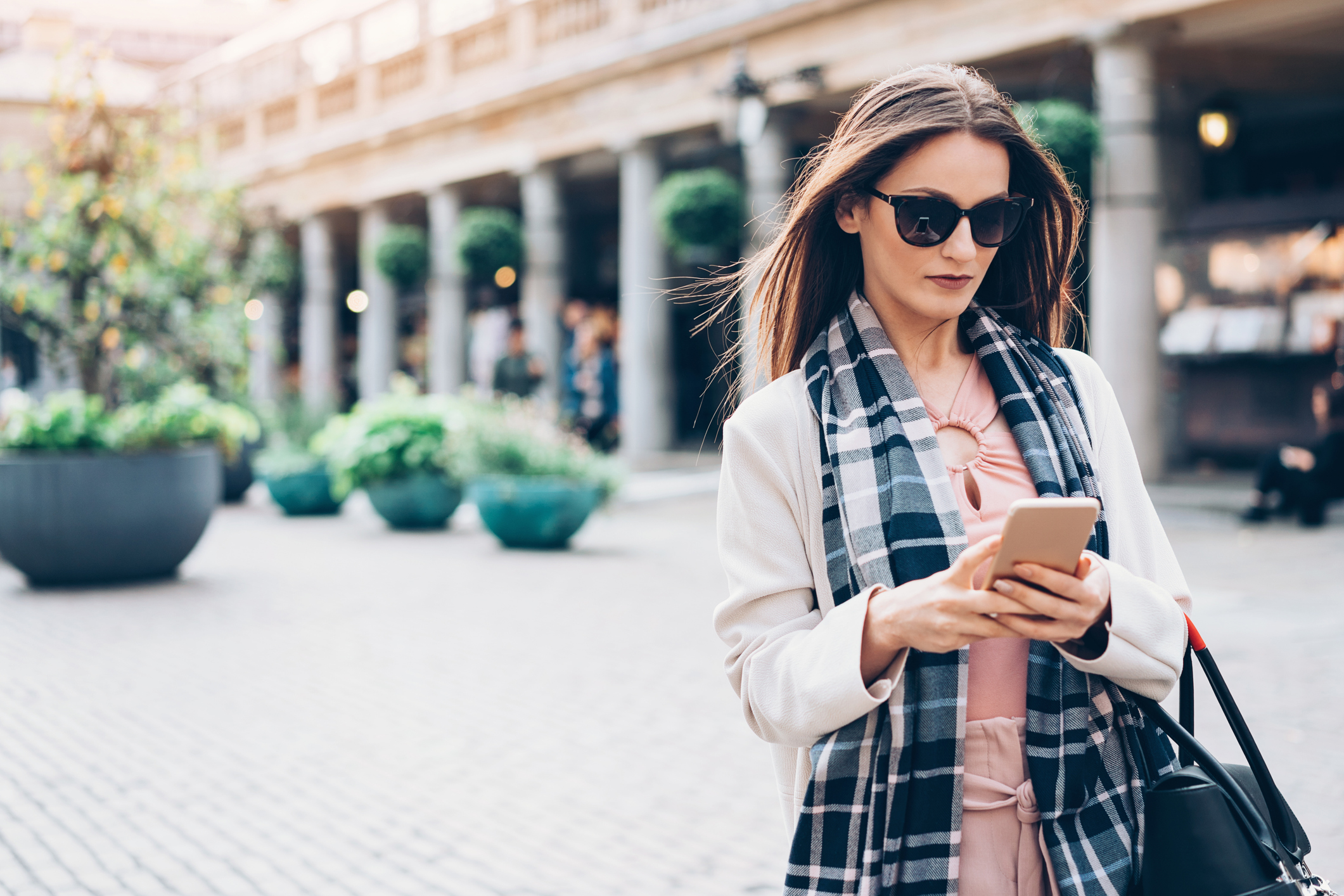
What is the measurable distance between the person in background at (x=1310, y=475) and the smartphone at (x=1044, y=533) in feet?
35.7

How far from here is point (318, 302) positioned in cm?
2716

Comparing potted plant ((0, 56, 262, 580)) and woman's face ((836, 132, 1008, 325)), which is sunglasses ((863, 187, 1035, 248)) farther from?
potted plant ((0, 56, 262, 580))

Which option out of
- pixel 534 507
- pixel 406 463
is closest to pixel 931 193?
pixel 534 507

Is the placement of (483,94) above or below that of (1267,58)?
above

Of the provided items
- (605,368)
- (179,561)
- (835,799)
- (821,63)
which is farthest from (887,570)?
(605,368)

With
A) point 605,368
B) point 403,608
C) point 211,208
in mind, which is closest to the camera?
point 403,608

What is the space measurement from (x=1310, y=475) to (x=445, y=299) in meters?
15.4

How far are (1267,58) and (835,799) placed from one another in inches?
584

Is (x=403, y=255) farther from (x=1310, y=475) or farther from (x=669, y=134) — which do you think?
(x=1310, y=475)

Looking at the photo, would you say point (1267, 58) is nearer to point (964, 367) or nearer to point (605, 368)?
point (605, 368)

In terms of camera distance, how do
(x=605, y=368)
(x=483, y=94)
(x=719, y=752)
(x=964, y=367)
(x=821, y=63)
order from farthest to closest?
(x=483, y=94) < (x=605, y=368) < (x=821, y=63) < (x=719, y=752) < (x=964, y=367)

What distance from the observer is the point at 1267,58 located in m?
14.1

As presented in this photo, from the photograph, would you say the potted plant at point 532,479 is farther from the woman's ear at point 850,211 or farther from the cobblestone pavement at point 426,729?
the woman's ear at point 850,211

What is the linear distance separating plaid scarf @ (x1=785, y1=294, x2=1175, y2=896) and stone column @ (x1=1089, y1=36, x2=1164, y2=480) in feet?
38.9
